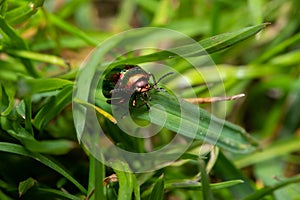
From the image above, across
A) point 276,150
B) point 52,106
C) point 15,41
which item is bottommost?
point 52,106

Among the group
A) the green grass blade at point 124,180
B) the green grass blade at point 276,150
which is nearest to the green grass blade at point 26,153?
the green grass blade at point 124,180

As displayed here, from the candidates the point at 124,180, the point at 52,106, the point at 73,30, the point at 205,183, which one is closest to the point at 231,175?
the point at 205,183

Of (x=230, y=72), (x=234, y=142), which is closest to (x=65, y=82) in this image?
(x=234, y=142)

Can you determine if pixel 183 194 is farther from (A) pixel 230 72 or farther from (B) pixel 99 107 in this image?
(A) pixel 230 72

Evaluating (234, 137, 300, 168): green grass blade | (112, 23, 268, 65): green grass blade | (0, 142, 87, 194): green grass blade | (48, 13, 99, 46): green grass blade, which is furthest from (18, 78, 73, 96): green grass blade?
(234, 137, 300, 168): green grass blade

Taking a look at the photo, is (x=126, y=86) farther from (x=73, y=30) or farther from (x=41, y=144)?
(x=73, y=30)

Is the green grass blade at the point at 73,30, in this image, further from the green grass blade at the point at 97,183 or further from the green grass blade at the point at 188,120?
the green grass blade at the point at 97,183

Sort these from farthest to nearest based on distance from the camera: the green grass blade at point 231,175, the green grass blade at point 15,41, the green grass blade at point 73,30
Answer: the green grass blade at point 73,30 → the green grass blade at point 231,175 → the green grass blade at point 15,41

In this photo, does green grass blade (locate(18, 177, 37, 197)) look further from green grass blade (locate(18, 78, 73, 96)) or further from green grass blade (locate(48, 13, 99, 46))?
green grass blade (locate(48, 13, 99, 46))
